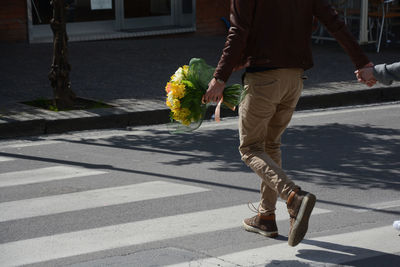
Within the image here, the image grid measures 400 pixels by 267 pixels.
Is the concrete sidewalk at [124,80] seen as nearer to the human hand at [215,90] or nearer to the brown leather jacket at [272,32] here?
the human hand at [215,90]

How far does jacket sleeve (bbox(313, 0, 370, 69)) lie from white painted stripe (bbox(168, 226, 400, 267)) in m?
1.16

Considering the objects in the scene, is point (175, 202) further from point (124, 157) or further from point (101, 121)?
point (101, 121)

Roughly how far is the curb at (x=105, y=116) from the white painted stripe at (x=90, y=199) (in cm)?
275

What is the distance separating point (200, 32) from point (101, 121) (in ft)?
27.8

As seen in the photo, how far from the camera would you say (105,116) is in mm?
9812

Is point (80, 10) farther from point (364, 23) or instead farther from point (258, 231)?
point (258, 231)

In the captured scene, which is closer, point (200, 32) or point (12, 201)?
point (12, 201)

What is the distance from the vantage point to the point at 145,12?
17641mm

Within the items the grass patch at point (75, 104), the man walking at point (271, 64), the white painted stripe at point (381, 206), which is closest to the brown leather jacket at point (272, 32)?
the man walking at point (271, 64)

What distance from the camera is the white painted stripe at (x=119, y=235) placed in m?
5.30

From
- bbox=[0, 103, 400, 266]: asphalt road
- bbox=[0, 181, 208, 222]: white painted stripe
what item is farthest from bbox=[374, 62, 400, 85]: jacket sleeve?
bbox=[0, 181, 208, 222]: white painted stripe

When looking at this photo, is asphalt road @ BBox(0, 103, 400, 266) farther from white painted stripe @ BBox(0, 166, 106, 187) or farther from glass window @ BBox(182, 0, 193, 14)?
glass window @ BBox(182, 0, 193, 14)


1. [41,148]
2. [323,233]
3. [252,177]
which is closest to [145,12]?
[41,148]

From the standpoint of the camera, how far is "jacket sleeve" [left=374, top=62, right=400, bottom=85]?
5039 mm
